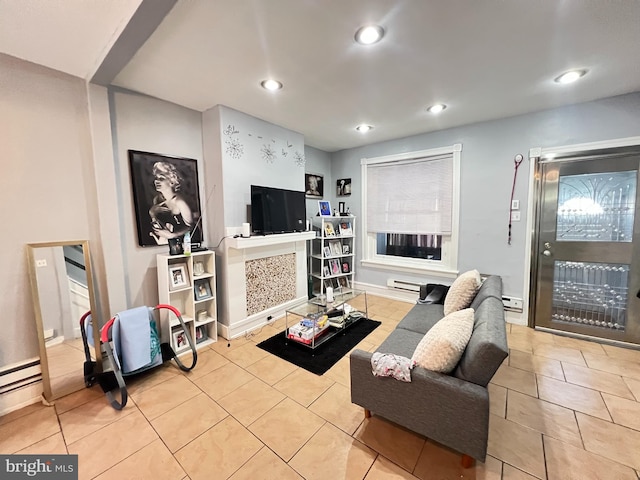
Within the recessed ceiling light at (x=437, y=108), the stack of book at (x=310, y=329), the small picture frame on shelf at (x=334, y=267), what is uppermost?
the recessed ceiling light at (x=437, y=108)

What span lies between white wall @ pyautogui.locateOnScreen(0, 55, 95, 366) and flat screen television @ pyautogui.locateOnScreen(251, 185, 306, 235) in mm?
1493

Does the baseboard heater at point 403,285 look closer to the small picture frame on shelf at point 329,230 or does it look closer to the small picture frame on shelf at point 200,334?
the small picture frame on shelf at point 329,230

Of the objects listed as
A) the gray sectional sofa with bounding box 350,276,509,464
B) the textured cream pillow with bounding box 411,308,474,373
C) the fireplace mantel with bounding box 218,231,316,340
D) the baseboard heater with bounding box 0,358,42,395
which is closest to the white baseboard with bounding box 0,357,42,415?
the baseboard heater with bounding box 0,358,42,395

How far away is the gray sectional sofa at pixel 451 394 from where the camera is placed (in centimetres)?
124

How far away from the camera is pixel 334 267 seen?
4.24 meters

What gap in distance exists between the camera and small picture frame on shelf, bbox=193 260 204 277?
8.80 ft

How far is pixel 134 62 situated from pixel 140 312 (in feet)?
6.37

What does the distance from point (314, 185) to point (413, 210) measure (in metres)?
1.66

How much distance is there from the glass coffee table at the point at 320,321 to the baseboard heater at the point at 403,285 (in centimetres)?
108

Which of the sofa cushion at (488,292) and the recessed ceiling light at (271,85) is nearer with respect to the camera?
the sofa cushion at (488,292)

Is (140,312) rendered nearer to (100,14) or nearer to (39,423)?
(39,423)

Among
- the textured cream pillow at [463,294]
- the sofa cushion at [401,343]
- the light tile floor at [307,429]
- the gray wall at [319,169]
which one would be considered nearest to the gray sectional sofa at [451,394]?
the light tile floor at [307,429]

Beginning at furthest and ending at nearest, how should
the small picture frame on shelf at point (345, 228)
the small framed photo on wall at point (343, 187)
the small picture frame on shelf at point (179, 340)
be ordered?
the small framed photo on wall at point (343, 187) → the small picture frame on shelf at point (345, 228) → the small picture frame on shelf at point (179, 340)

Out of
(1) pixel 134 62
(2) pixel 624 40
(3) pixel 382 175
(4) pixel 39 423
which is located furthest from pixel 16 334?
(2) pixel 624 40
